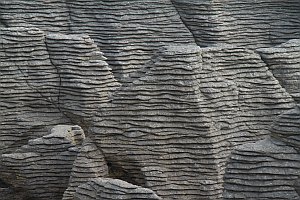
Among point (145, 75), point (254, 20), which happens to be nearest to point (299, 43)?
point (254, 20)

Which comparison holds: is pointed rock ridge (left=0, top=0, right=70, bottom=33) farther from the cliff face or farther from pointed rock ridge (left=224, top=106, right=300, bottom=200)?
pointed rock ridge (left=224, top=106, right=300, bottom=200)

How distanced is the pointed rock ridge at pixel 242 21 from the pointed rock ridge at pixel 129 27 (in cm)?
19

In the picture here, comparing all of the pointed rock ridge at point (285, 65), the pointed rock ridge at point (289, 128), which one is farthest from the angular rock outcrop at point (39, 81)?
the pointed rock ridge at point (289, 128)

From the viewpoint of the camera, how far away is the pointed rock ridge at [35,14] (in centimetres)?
1534

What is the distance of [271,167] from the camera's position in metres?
10.3

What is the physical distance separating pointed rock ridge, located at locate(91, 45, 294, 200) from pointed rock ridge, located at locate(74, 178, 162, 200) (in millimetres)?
825

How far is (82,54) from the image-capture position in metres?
14.6

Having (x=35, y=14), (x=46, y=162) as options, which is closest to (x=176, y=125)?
(x=46, y=162)

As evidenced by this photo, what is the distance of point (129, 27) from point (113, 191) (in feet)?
13.7

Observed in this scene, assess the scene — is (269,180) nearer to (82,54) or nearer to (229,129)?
(229,129)

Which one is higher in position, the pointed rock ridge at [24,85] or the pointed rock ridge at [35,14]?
the pointed rock ridge at [35,14]

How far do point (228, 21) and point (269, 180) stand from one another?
5570 mm

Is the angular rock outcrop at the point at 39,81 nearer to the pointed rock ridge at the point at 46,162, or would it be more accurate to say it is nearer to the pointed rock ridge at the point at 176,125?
the pointed rock ridge at the point at 46,162

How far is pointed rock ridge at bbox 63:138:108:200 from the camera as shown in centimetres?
1299
